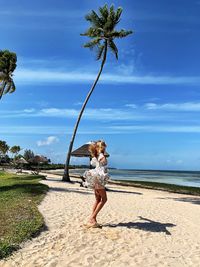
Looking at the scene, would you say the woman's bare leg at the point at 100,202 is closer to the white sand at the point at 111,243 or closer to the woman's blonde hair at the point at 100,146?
the white sand at the point at 111,243

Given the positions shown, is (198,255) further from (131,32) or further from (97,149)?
(131,32)

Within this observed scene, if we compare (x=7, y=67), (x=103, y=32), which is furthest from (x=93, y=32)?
(x=7, y=67)

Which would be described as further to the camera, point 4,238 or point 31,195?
point 31,195

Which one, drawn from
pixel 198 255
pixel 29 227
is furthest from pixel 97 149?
pixel 198 255

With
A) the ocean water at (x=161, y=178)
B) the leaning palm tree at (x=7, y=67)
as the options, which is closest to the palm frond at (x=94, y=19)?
the leaning palm tree at (x=7, y=67)

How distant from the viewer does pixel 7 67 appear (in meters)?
42.7

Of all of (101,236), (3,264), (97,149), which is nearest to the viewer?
(3,264)

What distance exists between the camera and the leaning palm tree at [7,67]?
139 ft

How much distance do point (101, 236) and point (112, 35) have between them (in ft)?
73.2

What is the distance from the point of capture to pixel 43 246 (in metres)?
8.52

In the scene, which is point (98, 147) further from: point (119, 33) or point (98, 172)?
point (119, 33)

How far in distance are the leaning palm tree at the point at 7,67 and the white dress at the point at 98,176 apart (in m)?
A: 33.9

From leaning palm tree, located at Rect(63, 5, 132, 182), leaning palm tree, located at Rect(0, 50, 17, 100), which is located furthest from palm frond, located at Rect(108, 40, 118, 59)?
leaning palm tree, located at Rect(0, 50, 17, 100)

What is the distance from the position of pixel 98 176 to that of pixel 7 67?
35.0 metres
